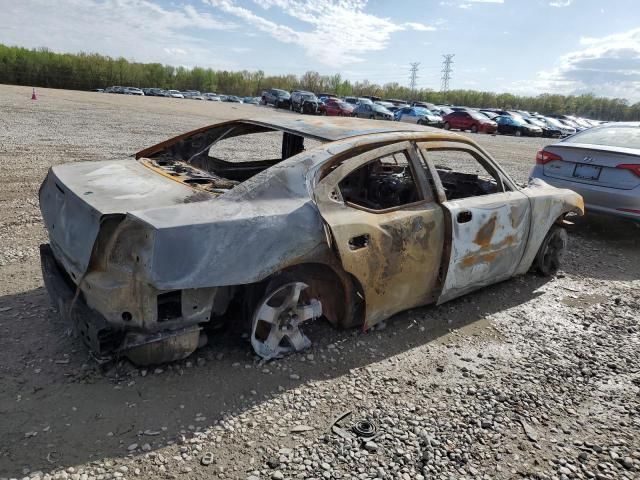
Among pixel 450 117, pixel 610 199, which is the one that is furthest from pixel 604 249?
pixel 450 117

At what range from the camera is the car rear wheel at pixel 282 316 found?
2.88 m

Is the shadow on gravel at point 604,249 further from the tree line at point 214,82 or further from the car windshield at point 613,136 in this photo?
the tree line at point 214,82

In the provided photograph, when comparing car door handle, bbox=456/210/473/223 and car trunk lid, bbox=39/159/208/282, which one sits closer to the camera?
car trunk lid, bbox=39/159/208/282

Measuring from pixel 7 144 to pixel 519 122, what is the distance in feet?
94.6

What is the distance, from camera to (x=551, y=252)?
4.90 metres

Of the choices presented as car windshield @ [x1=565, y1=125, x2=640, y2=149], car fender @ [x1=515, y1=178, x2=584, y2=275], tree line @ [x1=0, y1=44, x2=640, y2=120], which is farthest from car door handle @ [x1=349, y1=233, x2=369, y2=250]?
tree line @ [x1=0, y1=44, x2=640, y2=120]

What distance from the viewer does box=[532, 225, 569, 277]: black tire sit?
189 inches

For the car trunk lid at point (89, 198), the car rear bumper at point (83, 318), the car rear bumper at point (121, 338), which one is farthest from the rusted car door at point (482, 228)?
the car rear bumper at point (83, 318)

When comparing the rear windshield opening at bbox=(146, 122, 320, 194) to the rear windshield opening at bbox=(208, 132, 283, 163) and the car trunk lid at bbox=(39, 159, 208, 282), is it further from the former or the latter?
the rear windshield opening at bbox=(208, 132, 283, 163)

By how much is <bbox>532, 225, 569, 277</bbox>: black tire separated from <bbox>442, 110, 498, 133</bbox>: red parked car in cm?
2526

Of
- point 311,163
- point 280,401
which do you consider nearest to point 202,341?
point 280,401

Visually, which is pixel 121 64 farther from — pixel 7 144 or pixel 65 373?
pixel 65 373

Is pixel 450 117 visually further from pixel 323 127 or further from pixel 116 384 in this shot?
pixel 116 384

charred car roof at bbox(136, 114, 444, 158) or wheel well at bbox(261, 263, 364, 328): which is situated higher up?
charred car roof at bbox(136, 114, 444, 158)
